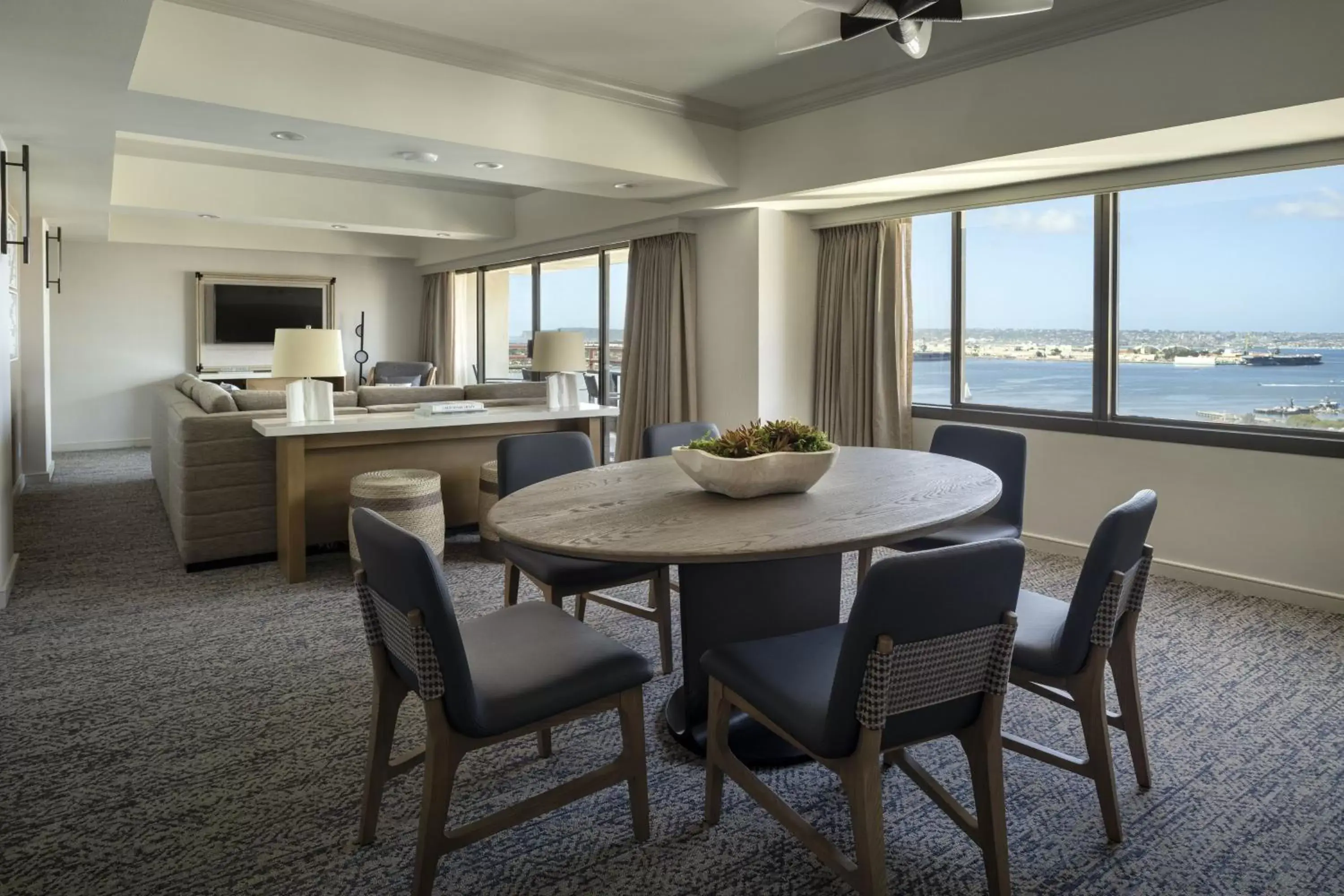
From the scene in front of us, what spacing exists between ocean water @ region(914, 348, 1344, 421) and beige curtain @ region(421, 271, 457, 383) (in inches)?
232

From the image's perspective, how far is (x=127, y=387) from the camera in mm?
8984

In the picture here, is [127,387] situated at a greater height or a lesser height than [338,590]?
greater

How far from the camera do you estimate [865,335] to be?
18.2 ft

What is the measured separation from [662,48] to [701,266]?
6.38 feet

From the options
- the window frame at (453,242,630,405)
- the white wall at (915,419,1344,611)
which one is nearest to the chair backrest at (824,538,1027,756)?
the white wall at (915,419,1344,611)

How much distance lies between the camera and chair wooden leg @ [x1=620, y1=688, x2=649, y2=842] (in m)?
1.95

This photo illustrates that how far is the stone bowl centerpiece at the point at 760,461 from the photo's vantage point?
2.27 metres

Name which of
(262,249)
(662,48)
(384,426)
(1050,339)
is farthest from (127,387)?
(1050,339)

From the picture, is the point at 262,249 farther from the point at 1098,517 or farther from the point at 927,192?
the point at 1098,517

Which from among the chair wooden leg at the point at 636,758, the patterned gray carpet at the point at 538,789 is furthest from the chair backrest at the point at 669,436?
the chair wooden leg at the point at 636,758

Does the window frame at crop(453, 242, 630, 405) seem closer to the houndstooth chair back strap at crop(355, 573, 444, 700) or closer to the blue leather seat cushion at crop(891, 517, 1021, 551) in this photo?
the blue leather seat cushion at crop(891, 517, 1021, 551)

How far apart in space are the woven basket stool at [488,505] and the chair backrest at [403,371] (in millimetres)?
5125

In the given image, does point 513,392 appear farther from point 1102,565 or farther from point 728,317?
point 1102,565

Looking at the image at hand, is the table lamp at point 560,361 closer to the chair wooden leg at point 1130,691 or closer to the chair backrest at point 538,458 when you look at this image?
the chair backrest at point 538,458
